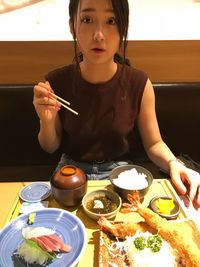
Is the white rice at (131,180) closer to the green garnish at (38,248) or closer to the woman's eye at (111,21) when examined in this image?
the green garnish at (38,248)

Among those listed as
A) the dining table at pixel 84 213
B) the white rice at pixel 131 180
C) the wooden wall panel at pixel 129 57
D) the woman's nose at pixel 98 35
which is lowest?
the dining table at pixel 84 213

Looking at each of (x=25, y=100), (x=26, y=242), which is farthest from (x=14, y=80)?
(x=26, y=242)

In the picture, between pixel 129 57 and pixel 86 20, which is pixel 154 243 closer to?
pixel 86 20

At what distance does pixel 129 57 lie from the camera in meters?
2.32

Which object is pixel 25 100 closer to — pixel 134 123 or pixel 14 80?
pixel 14 80

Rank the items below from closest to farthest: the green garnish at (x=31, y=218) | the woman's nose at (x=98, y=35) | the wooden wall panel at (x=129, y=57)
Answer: the green garnish at (x=31, y=218)
the woman's nose at (x=98, y=35)
the wooden wall panel at (x=129, y=57)

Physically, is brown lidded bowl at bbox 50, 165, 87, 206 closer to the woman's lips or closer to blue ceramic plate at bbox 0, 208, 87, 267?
blue ceramic plate at bbox 0, 208, 87, 267

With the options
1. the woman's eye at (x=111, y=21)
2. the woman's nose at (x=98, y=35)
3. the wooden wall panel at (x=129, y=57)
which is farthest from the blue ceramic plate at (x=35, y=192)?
the wooden wall panel at (x=129, y=57)

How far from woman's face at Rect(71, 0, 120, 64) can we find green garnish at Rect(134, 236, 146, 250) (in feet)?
2.91

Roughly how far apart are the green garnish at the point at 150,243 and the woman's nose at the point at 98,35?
2.97ft

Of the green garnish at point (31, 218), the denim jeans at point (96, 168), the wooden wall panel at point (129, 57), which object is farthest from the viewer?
the wooden wall panel at point (129, 57)

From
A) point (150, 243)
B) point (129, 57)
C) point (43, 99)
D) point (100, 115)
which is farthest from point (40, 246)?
point (129, 57)

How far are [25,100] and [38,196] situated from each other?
1015 millimetres

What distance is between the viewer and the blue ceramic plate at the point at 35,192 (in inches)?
51.5
